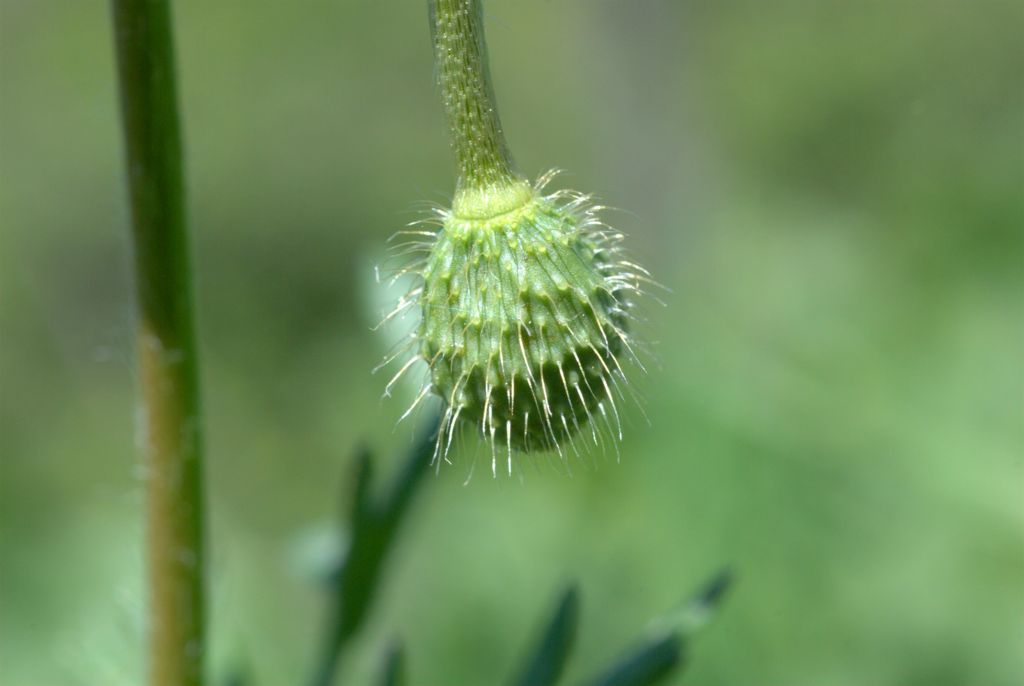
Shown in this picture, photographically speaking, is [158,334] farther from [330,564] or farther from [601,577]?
[601,577]

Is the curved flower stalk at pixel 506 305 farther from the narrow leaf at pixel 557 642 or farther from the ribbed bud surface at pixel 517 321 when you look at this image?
the narrow leaf at pixel 557 642

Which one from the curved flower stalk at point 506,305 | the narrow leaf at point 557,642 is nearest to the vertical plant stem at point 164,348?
the curved flower stalk at point 506,305

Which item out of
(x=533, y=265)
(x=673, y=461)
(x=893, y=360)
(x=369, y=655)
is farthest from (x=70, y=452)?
(x=533, y=265)

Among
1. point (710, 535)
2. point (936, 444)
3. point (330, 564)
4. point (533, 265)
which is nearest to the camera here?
point (533, 265)

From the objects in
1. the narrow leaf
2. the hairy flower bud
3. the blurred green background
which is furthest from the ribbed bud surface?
the narrow leaf

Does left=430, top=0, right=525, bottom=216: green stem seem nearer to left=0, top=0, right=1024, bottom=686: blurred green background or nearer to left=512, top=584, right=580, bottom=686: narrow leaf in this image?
left=0, top=0, right=1024, bottom=686: blurred green background

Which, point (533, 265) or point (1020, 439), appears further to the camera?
point (1020, 439)

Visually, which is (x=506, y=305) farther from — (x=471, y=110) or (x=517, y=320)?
(x=471, y=110)
